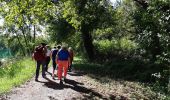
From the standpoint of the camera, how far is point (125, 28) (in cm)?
5206

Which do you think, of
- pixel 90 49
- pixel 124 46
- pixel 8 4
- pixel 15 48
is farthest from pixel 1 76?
pixel 15 48

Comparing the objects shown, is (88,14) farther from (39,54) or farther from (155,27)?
(39,54)

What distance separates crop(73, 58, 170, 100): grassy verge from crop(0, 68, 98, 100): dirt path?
192cm

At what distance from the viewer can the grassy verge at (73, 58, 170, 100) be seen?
62.8ft

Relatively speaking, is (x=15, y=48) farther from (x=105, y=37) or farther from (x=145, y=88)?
(x=145, y=88)

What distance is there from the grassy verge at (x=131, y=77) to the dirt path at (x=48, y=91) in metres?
1.92

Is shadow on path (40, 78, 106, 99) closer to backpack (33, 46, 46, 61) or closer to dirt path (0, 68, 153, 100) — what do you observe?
dirt path (0, 68, 153, 100)

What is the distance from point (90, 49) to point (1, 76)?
16.0 m

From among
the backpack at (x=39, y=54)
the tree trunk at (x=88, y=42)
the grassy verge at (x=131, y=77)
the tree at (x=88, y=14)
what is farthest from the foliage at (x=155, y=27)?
the tree trunk at (x=88, y=42)

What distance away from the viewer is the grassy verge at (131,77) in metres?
19.1

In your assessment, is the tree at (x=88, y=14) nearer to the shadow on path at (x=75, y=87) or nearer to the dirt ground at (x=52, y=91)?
the shadow on path at (x=75, y=87)

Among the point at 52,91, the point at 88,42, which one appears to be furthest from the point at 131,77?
the point at 88,42

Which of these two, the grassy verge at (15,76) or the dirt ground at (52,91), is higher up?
the grassy verge at (15,76)

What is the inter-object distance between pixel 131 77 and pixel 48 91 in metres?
9.97
